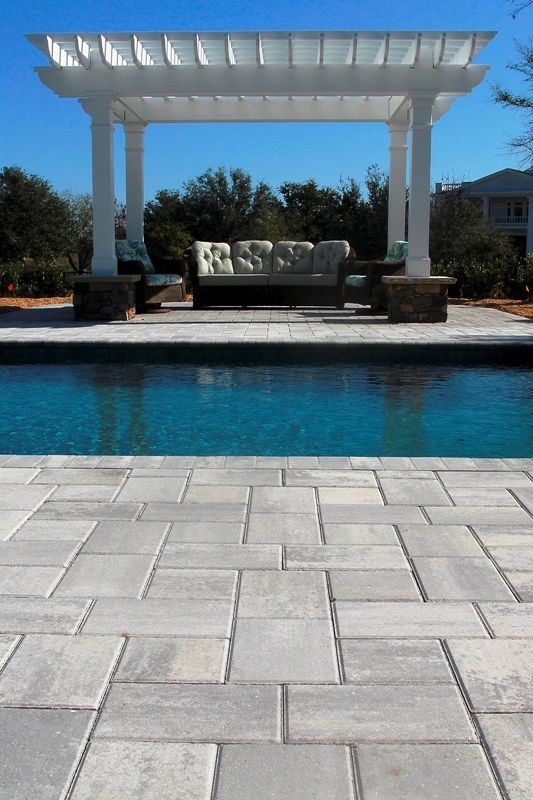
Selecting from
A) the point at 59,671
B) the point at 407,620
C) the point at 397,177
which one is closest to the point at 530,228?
the point at 397,177

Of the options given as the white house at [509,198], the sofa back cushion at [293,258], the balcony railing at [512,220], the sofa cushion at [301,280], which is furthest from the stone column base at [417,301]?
the balcony railing at [512,220]

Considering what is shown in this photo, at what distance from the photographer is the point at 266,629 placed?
2180 mm

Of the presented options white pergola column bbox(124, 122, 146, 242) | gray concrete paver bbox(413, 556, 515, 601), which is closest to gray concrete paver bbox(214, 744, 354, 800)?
gray concrete paver bbox(413, 556, 515, 601)

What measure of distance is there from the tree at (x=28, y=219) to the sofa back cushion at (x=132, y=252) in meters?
10.6

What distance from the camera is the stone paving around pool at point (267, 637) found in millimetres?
1608

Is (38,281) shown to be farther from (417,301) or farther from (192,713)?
(192,713)

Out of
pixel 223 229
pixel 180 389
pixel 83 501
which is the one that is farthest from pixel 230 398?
pixel 223 229

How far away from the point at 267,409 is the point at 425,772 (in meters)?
4.20

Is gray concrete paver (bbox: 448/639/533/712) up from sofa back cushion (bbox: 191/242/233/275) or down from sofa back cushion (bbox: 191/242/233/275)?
down

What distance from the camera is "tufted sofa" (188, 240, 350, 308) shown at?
38.1ft

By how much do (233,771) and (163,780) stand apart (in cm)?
13

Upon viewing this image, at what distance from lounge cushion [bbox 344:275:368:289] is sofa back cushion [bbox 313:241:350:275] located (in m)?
0.26

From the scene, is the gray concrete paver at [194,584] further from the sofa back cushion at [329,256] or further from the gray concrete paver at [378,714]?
the sofa back cushion at [329,256]

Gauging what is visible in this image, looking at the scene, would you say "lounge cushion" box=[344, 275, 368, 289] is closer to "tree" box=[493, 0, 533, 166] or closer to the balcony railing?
"tree" box=[493, 0, 533, 166]
